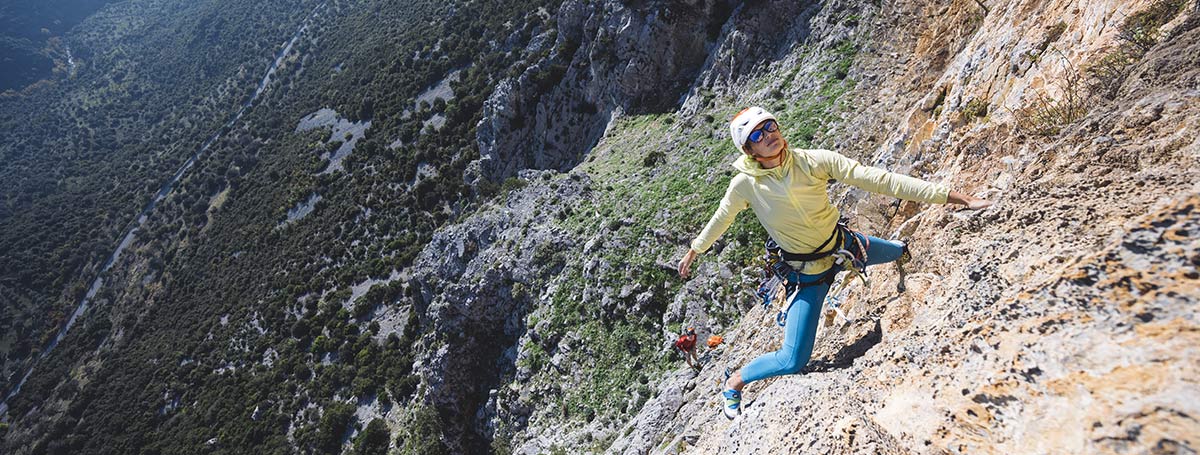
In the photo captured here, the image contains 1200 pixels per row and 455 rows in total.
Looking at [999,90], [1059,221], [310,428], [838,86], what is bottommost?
[310,428]

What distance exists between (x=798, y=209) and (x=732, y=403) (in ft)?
7.51

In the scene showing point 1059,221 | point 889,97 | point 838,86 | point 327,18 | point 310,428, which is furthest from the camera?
point 327,18

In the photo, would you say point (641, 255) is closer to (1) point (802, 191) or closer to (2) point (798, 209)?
(2) point (798, 209)

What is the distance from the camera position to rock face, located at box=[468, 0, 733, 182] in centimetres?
3022

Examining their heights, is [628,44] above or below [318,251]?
above

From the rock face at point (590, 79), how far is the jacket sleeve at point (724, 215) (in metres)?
25.9

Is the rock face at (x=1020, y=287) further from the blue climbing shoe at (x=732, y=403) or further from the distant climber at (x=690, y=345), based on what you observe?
the distant climber at (x=690, y=345)

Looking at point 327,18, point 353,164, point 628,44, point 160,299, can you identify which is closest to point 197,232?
point 160,299

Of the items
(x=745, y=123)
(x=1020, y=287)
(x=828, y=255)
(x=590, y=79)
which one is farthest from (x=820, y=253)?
(x=590, y=79)

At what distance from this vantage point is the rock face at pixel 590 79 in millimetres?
30219

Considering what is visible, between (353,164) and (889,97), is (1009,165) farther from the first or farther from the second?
(353,164)

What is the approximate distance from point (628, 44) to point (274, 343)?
161 ft

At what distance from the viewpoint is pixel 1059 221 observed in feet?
11.7

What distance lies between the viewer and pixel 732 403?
5500 millimetres
